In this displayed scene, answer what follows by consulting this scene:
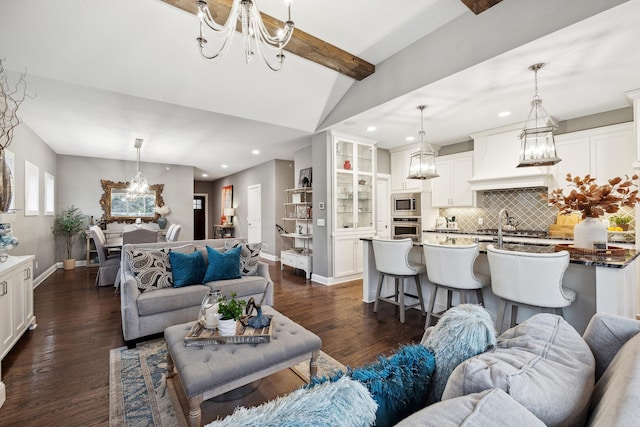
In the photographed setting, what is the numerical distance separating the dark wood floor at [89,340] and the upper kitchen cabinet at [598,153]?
3159mm

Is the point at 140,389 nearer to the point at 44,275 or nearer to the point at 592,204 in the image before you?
the point at 592,204

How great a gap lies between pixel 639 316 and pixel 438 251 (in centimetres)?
243

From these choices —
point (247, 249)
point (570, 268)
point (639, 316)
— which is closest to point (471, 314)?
point (570, 268)

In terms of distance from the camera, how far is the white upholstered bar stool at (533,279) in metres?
2.04

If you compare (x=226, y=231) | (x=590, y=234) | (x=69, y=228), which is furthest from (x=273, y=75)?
(x=226, y=231)

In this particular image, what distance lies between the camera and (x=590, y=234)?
2.41 m

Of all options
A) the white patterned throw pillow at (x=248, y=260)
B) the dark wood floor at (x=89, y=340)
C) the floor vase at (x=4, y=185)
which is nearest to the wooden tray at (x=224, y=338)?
the dark wood floor at (x=89, y=340)

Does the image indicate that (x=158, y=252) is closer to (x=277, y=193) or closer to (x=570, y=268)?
(x=570, y=268)

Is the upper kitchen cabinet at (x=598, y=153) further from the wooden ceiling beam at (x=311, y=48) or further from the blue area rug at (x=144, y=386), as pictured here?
the blue area rug at (x=144, y=386)

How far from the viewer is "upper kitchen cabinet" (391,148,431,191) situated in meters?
5.73

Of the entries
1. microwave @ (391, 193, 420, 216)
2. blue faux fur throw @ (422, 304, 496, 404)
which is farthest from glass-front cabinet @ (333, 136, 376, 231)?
blue faux fur throw @ (422, 304, 496, 404)

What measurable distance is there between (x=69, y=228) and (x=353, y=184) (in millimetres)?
6335

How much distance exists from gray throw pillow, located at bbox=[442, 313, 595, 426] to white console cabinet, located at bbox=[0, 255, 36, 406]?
3187mm

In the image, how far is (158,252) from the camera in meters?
3.08
